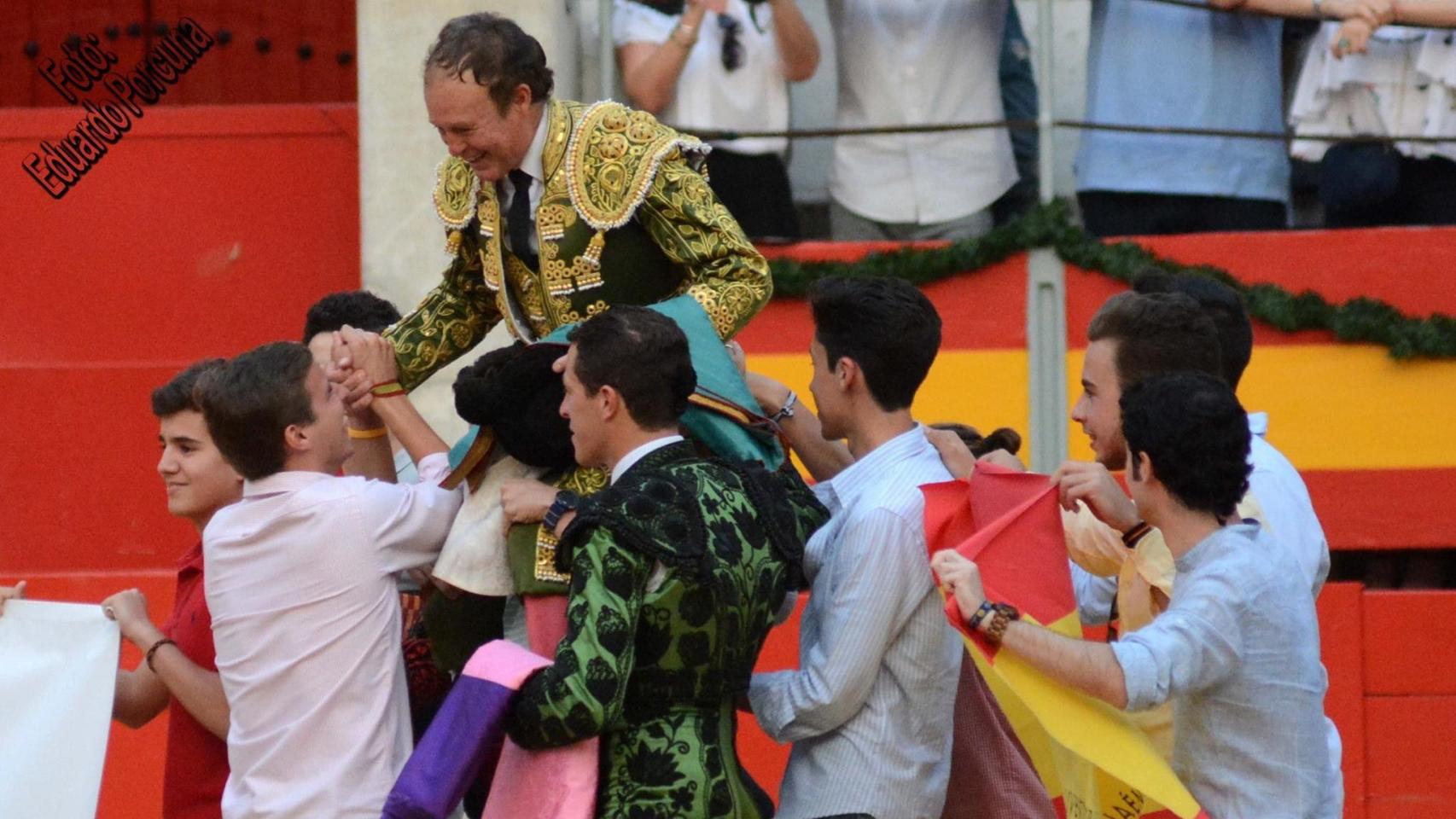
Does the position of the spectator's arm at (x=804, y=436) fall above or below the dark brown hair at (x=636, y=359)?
below

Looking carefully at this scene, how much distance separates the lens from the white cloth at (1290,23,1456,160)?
20.7 feet

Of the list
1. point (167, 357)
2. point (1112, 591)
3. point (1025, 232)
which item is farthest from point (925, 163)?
point (1112, 591)

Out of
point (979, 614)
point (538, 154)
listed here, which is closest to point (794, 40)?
point (538, 154)

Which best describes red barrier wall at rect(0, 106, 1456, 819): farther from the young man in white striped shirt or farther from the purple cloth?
the purple cloth

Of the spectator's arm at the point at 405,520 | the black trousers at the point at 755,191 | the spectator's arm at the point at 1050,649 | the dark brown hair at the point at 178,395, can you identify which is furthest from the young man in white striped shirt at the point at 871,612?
the black trousers at the point at 755,191

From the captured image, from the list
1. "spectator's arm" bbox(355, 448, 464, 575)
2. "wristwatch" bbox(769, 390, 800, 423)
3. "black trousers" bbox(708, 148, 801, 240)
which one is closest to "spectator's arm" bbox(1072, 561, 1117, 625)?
"wristwatch" bbox(769, 390, 800, 423)

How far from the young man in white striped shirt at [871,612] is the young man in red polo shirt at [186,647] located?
0.98 meters

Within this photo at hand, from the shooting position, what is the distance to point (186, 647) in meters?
3.69

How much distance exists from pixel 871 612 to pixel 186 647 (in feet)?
4.08

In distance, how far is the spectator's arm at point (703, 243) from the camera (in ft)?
11.5

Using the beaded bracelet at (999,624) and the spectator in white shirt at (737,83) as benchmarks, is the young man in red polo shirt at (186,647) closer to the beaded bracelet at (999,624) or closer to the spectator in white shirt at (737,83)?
the beaded bracelet at (999,624)

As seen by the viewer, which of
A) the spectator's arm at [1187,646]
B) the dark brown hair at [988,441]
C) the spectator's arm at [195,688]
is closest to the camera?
the spectator's arm at [1187,646]

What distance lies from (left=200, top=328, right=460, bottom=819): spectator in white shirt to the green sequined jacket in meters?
0.40

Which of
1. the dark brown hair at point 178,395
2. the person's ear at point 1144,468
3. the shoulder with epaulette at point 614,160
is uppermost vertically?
the shoulder with epaulette at point 614,160
